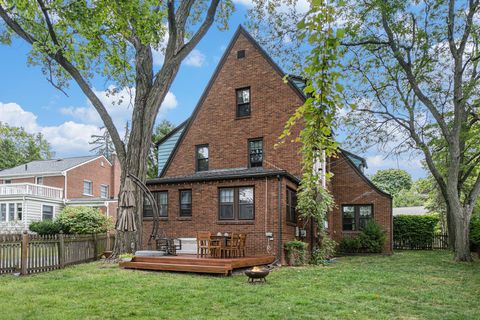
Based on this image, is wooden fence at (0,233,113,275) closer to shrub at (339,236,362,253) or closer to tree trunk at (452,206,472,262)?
shrub at (339,236,362,253)

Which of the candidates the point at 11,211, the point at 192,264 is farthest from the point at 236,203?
the point at 11,211

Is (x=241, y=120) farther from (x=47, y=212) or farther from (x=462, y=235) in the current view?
(x=47, y=212)

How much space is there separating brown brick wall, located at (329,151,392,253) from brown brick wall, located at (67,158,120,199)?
2441 centimetres

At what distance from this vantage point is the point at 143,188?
47.9 ft

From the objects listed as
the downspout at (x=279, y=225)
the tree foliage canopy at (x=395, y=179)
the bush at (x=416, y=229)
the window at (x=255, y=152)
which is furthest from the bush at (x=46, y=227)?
the tree foliage canopy at (x=395, y=179)

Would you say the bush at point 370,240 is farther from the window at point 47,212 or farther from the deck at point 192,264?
the window at point 47,212

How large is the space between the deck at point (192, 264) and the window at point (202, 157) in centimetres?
759

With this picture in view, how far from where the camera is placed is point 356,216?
71.3ft

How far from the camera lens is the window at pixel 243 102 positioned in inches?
765

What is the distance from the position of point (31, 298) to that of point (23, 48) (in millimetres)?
12313

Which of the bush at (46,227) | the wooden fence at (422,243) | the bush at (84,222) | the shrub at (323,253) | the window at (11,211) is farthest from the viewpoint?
the window at (11,211)

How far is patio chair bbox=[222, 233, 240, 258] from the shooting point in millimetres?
13750

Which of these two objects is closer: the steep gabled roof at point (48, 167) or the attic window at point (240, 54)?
the attic window at point (240, 54)

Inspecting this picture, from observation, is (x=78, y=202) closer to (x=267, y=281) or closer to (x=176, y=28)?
(x=176, y=28)
